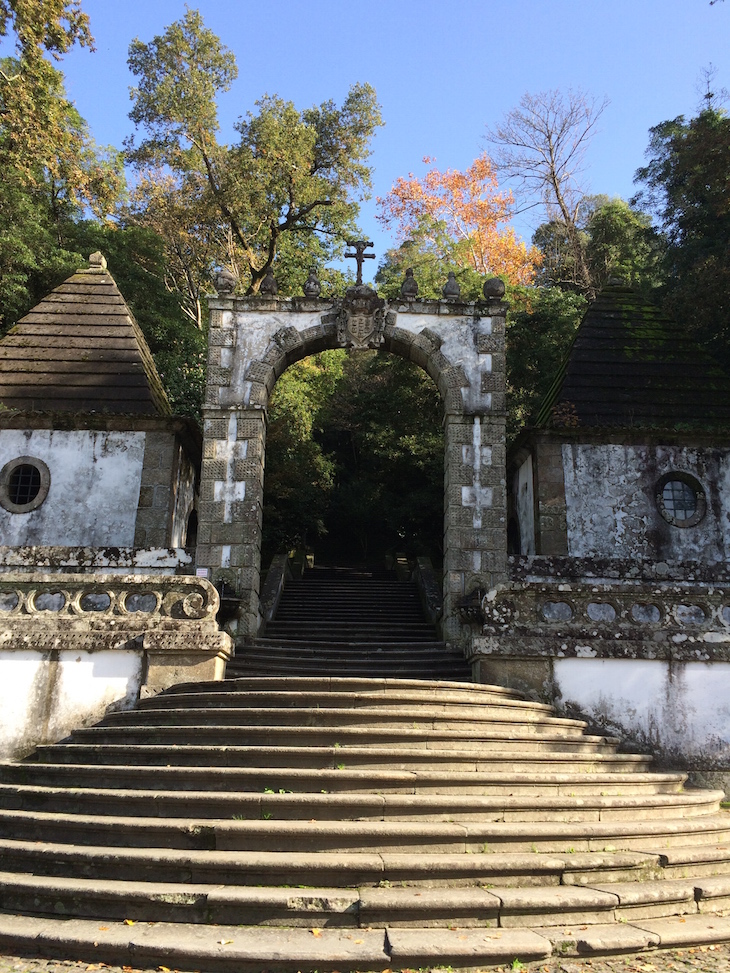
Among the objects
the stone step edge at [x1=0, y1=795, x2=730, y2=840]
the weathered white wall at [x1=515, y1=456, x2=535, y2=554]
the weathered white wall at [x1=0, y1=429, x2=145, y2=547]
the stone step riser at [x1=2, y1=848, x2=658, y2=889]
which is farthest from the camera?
the weathered white wall at [x1=515, y1=456, x2=535, y2=554]

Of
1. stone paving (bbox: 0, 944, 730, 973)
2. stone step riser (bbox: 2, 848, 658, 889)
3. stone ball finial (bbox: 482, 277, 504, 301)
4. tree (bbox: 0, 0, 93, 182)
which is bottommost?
stone paving (bbox: 0, 944, 730, 973)

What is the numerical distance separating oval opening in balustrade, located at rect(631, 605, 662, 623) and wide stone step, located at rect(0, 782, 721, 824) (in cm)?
335

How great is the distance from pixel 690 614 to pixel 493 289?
6.75 metres

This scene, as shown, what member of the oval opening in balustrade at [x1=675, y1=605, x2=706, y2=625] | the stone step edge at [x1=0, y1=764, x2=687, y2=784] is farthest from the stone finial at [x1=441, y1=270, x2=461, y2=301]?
the stone step edge at [x1=0, y1=764, x2=687, y2=784]

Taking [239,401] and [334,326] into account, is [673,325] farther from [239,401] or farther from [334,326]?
[239,401]

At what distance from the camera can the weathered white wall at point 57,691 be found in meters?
10.1

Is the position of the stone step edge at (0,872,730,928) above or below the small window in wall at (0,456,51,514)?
below

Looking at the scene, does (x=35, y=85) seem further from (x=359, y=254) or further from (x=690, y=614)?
(x=690, y=614)

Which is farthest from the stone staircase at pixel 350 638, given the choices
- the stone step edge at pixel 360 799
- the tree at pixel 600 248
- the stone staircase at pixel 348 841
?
the tree at pixel 600 248

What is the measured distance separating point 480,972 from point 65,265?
2156cm

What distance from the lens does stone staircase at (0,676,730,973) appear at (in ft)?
17.3

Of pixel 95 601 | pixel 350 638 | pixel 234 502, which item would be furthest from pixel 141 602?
pixel 350 638

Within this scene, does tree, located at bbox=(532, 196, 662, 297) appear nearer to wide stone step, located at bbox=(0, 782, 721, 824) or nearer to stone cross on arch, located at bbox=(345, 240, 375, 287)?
stone cross on arch, located at bbox=(345, 240, 375, 287)

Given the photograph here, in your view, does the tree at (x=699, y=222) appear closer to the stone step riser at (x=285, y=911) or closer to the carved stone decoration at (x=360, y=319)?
the carved stone decoration at (x=360, y=319)
